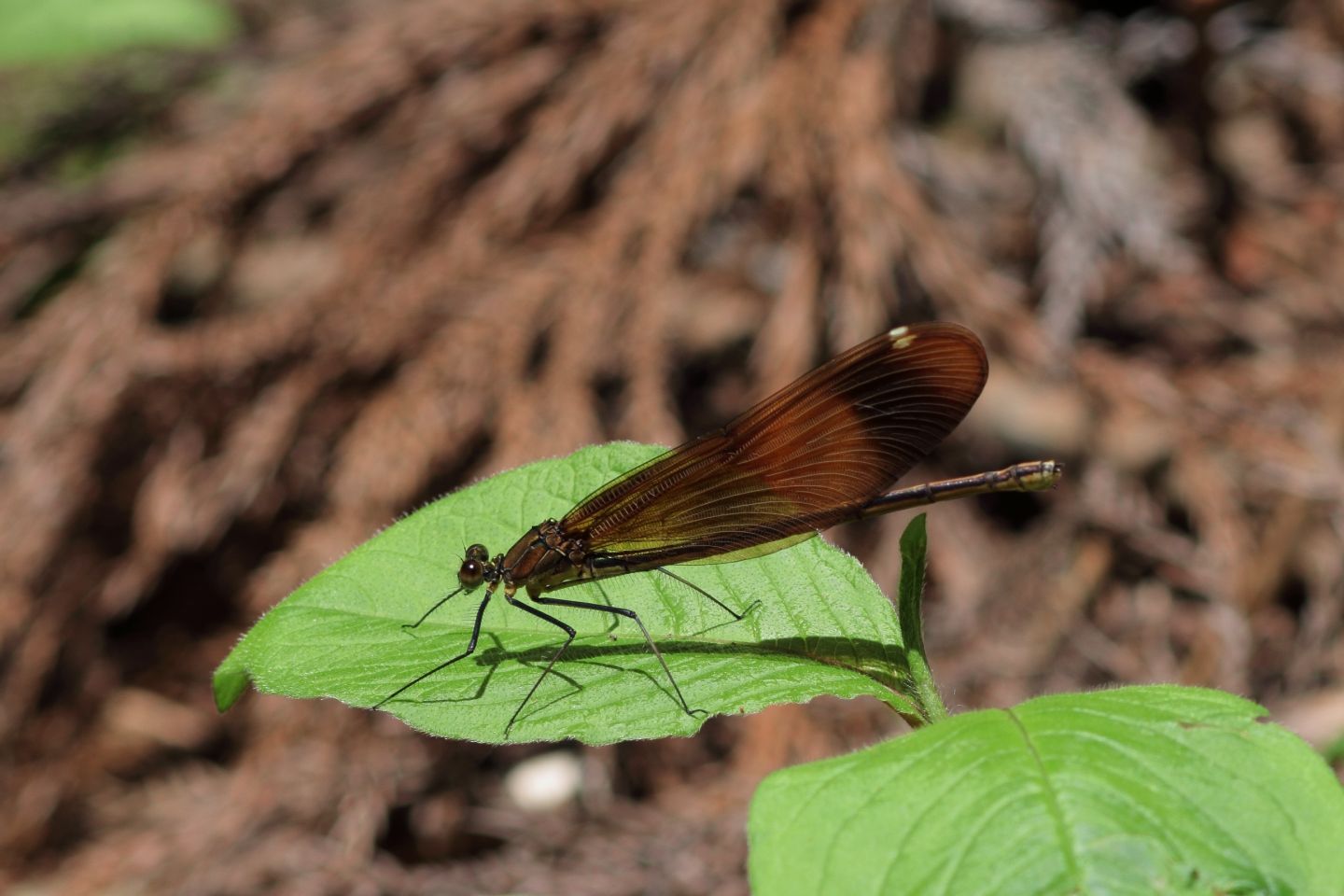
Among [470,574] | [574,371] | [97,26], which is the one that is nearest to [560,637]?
[470,574]

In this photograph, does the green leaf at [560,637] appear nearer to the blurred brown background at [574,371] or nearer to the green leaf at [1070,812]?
the green leaf at [1070,812]

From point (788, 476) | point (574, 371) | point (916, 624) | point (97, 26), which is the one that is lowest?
point (574, 371)

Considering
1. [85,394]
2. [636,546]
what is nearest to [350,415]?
[85,394]

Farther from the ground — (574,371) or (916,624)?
(916,624)

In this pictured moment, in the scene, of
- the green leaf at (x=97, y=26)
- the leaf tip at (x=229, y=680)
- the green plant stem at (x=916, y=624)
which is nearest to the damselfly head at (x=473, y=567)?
the leaf tip at (x=229, y=680)

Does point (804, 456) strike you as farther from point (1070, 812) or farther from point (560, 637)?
point (1070, 812)

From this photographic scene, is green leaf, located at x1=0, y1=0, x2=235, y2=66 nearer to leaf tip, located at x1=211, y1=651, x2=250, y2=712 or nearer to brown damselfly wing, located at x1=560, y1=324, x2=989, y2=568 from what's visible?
brown damselfly wing, located at x1=560, y1=324, x2=989, y2=568

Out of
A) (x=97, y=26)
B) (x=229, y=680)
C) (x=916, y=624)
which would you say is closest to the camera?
(x=916, y=624)
